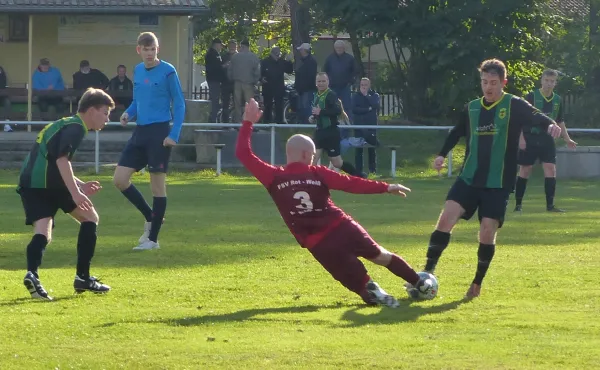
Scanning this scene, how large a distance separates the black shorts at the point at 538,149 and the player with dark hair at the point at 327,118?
366 centimetres

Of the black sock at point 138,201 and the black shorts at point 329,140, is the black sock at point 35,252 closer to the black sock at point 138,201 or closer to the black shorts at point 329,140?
the black sock at point 138,201

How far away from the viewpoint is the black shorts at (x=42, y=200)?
904 cm

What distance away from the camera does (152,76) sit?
1180 centimetres

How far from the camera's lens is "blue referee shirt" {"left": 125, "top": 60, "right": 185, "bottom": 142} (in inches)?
464

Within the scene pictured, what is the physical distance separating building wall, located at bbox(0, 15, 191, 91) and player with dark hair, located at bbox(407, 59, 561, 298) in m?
21.7

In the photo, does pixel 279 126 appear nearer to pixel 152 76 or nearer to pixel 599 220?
pixel 599 220

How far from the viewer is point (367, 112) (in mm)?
24938

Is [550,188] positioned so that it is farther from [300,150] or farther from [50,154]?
[50,154]

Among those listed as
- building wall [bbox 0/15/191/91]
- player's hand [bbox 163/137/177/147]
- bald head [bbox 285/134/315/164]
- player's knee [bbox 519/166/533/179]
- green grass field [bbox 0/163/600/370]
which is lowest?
green grass field [bbox 0/163/600/370]

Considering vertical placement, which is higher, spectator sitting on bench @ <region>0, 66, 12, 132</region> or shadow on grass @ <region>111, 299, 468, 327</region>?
spectator sitting on bench @ <region>0, 66, 12, 132</region>

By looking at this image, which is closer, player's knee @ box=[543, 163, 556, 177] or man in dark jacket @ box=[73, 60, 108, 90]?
player's knee @ box=[543, 163, 556, 177]

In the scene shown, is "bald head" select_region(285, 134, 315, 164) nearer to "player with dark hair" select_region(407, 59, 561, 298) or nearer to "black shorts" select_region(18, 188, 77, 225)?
"player with dark hair" select_region(407, 59, 561, 298)

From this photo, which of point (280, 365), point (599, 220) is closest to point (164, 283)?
point (280, 365)

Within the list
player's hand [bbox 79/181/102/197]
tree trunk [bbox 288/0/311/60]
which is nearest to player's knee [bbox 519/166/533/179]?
player's hand [bbox 79/181/102/197]
